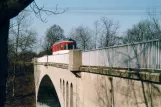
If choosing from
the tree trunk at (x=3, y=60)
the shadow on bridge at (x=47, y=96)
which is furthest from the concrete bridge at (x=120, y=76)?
the shadow on bridge at (x=47, y=96)

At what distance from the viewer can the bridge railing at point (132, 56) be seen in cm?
631

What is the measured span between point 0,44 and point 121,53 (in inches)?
185

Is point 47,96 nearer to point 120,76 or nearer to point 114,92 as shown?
point 114,92

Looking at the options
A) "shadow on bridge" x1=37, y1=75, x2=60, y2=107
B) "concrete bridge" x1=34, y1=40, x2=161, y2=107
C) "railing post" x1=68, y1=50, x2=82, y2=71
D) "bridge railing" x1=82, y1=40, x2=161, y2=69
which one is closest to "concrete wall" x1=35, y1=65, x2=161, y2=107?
"concrete bridge" x1=34, y1=40, x2=161, y2=107

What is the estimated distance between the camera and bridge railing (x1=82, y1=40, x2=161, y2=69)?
6312mm

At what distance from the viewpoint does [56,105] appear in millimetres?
40812

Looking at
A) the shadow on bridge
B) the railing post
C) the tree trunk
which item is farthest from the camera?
the shadow on bridge

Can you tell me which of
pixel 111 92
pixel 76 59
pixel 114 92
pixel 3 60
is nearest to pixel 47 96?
pixel 76 59

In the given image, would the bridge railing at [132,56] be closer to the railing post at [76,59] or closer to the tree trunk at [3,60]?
the railing post at [76,59]

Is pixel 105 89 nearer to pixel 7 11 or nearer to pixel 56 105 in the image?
pixel 7 11

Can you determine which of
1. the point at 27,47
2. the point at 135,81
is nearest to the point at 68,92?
the point at 135,81

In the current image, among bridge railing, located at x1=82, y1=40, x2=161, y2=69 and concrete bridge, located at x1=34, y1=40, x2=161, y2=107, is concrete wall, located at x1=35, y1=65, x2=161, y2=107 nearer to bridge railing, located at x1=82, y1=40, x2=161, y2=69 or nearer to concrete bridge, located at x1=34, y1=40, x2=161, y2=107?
concrete bridge, located at x1=34, y1=40, x2=161, y2=107

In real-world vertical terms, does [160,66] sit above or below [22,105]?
above

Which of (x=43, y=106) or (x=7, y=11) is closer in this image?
(x=7, y=11)
